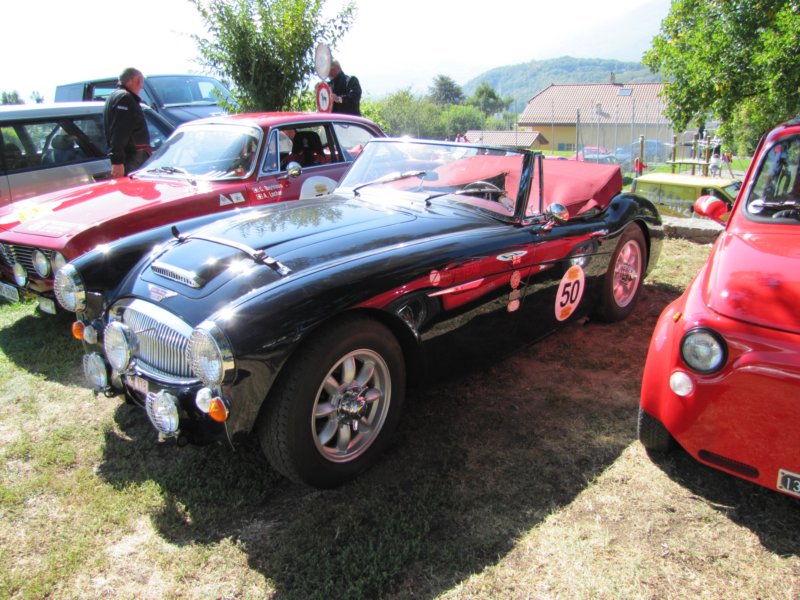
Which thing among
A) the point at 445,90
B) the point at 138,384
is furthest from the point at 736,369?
the point at 445,90

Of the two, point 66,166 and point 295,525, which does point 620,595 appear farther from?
point 66,166

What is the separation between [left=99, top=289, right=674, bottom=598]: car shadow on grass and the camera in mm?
2217

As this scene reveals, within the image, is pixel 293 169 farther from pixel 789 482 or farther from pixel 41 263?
pixel 789 482

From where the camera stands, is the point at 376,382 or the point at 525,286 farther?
the point at 525,286

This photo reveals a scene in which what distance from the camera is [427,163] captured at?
12.5 feet

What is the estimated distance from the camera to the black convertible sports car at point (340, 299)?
231 cm

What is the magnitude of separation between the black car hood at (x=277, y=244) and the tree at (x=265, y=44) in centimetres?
641

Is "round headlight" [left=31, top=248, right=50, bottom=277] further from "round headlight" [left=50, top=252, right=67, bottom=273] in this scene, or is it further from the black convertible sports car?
the black convertible sports car

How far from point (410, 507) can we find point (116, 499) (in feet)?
4.47

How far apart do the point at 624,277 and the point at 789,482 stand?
2.53 metres

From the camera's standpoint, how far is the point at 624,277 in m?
4.51

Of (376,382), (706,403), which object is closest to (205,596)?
(376,382)

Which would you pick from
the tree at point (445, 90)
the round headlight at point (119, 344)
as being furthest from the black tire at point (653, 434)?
the tree at point (445, 90)

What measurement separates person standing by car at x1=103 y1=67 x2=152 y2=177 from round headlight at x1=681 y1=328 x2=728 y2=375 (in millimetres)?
5623
